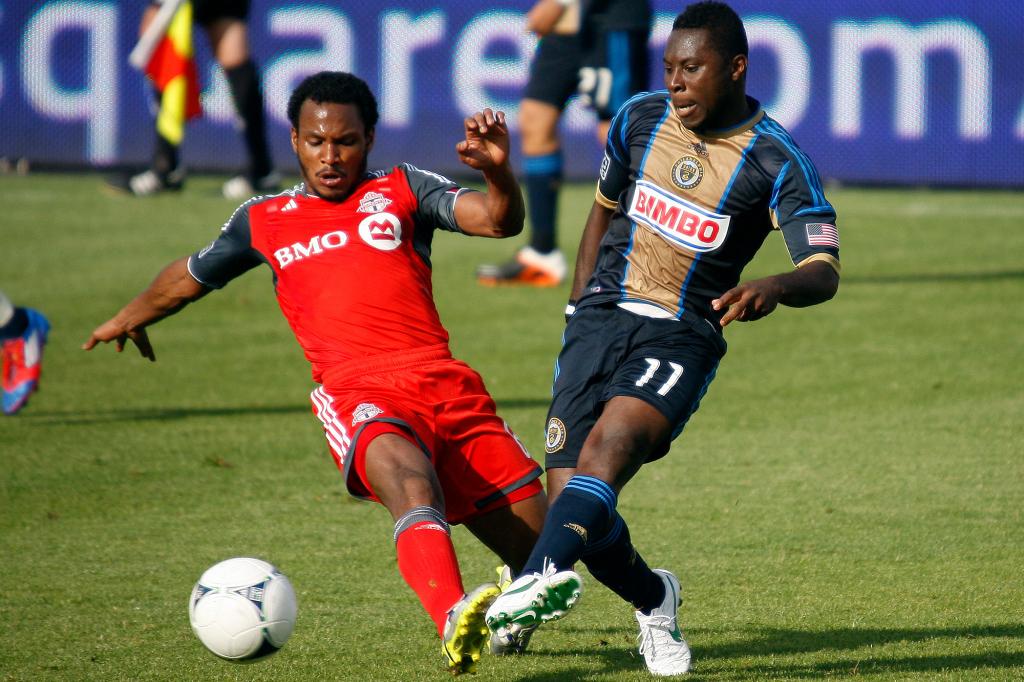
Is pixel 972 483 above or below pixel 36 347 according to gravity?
above

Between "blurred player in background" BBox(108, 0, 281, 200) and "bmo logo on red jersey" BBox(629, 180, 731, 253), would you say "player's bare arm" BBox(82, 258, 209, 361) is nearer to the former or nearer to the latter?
"bmo logo on red jersey" BBox(629, 180, 731, 253)

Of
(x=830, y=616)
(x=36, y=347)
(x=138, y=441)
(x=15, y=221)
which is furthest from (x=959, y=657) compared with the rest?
(x=15, y=221)

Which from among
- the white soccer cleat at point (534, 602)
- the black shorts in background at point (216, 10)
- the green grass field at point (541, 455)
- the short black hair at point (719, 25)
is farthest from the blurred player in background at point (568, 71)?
the white soccer cleat at point (534, 602)

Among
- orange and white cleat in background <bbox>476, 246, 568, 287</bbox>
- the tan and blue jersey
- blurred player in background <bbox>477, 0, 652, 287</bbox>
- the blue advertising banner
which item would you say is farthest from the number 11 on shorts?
the blue advertising banner

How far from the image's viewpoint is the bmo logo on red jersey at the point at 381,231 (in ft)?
14.1

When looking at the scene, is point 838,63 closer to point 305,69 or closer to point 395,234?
point 305,69

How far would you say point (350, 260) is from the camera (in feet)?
14.0

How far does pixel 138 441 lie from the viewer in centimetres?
673

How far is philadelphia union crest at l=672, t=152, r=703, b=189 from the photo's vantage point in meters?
4.35

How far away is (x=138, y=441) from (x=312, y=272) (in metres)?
2.80

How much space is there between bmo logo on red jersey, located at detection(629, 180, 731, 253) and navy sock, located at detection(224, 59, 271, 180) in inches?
383

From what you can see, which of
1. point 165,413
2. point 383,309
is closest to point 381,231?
point 383,309

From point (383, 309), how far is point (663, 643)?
1.26 m

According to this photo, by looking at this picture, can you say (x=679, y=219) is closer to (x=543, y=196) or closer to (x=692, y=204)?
(x=692, y=204)
